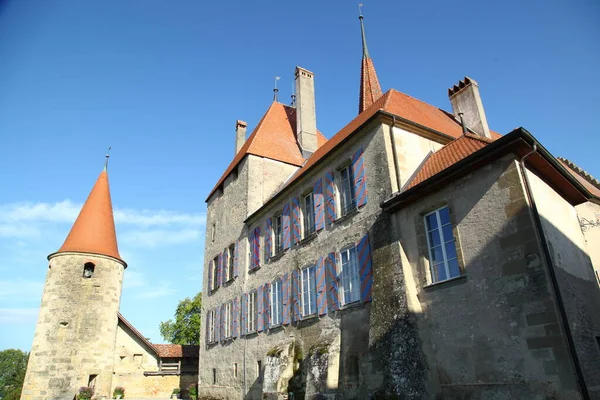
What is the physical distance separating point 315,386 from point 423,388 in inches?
123

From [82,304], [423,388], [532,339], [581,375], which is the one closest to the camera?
[581,375]

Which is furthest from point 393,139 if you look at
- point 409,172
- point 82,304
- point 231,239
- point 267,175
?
point 82,304

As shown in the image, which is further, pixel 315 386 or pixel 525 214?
pixel 315 386

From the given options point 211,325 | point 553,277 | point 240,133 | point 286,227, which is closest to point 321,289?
point 286,227

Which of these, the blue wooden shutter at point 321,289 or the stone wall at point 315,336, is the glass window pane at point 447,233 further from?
the blue wooden shutter at point 321,289

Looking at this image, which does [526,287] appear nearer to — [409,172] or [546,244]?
[546,244]

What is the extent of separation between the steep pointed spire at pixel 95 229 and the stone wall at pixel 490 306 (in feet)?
56.9

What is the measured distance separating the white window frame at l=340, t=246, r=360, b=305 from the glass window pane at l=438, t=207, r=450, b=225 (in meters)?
2.45

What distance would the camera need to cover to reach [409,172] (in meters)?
9.95

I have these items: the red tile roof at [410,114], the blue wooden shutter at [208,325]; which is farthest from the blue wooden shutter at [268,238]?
the blue wooden shutter at [208,325]

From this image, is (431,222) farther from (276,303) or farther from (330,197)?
(276,303)

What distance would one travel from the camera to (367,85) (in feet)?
61.8

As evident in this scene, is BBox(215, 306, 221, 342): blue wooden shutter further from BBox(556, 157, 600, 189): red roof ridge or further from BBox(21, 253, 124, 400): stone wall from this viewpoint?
BBox(556, 157, 600, 189): red roof ridge

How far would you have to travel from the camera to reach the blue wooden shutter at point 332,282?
34.3 ft
